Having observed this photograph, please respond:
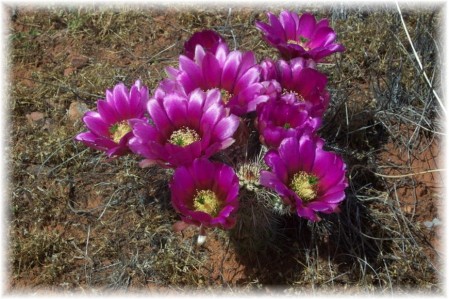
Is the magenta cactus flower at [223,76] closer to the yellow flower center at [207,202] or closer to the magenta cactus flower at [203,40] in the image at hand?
the magenta cactus flower at [203,40]

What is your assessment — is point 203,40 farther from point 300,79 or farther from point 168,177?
point 168,177

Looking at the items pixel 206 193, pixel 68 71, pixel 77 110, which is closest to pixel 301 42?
pixel 206 193

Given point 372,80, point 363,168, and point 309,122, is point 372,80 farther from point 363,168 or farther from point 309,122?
point 309,122

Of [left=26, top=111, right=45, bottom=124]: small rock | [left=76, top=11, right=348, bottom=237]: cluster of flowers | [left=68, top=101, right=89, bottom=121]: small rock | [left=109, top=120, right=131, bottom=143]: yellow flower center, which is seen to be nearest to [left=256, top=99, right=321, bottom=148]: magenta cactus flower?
[left=76, top=11, right=348, bottom=237]: cluster of flowers

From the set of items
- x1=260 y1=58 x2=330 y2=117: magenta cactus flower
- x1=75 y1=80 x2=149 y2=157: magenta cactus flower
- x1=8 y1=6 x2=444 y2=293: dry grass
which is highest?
x1=260 y1=58 x2=330 y2=117: magenta cactus flower

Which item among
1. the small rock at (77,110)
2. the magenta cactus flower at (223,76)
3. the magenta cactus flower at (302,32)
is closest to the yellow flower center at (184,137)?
the magenta cactus flower at (223,76)

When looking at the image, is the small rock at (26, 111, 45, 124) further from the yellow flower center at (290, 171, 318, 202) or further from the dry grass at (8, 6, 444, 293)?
the yellow flower center at (290, 171, 318, 202)
